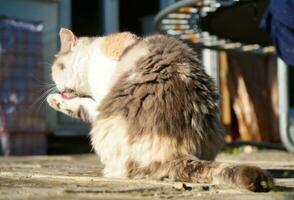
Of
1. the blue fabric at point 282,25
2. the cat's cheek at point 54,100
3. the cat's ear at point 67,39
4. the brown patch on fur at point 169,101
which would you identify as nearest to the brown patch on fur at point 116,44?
the brown patch on fur at point 169,101

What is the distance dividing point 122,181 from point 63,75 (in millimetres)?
925

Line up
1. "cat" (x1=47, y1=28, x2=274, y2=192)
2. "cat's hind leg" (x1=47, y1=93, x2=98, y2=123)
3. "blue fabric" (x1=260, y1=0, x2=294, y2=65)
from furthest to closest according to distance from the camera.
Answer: "blue fabric" (x1=260, y1=0, x2=294, y2=65) < "cat's hind leg" (x1=47, y1=93, x2=98, y2=123) < "cat" (x1=47, y1=28, x2=274, y2=192)

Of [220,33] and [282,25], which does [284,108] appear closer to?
[220,33]

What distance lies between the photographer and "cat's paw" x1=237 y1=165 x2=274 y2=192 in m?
2.30

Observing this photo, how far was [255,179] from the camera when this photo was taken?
2.31 metres

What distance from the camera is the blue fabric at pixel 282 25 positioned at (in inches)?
155

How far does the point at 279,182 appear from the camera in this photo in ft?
9.48

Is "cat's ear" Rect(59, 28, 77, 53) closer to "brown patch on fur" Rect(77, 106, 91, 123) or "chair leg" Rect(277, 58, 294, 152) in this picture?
"brown patch on fur" Rect(77, 106, 91, 123)

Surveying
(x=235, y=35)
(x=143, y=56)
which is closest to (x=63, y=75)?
(x=143, y=56)

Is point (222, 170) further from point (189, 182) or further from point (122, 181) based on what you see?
point (122, 181)

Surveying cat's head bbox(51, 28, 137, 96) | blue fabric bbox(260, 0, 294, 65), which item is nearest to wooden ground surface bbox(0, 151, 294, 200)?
cat's head bbox(51, 28, 137, 96)

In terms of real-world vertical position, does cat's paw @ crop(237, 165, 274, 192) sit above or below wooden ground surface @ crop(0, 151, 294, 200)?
above

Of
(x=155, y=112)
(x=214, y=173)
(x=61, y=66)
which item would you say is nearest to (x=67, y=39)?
(x=61, y=66)

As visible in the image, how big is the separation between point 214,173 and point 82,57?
109cm
